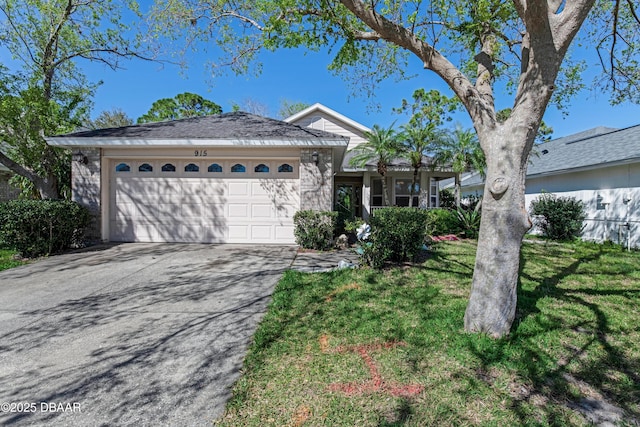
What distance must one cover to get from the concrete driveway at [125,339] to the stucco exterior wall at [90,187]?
2346mm

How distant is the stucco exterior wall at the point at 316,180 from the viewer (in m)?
8.13

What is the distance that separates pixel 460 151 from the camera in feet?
41.8

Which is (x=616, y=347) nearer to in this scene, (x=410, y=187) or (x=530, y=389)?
(x=530, y=389)

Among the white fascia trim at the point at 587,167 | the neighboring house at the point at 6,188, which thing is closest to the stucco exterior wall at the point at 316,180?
the white fascia trim at the point at 587,167

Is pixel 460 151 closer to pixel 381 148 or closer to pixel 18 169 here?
pixel 381 148

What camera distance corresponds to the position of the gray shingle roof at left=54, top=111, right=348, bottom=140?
8.12 meters

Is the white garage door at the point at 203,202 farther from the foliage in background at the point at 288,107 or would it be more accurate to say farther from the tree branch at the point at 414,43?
the foliage in background at the point at 288,107

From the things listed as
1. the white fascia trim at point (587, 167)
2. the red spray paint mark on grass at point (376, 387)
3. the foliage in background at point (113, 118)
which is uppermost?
the foliage in background at point (113, 118)

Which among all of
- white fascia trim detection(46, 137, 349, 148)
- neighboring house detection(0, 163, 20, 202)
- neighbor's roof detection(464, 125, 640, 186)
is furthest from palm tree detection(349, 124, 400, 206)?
neighboring house detection(0, 163, 20, 202)

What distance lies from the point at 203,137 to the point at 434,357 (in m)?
7.72

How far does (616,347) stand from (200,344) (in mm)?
4359

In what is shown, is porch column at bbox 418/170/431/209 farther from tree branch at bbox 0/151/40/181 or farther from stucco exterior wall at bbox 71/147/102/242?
tree branch at bbox 0/151/40/181

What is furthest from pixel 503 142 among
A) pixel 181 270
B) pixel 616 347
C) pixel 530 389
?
pixel 181 270

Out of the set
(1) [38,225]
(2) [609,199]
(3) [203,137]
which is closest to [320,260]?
(3) [203,137]
